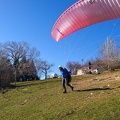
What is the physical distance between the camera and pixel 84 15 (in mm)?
13852

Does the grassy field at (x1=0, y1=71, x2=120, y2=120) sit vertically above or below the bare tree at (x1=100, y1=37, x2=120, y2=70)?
below

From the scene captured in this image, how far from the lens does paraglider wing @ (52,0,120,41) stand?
12.4 metres

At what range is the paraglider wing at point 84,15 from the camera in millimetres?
12383

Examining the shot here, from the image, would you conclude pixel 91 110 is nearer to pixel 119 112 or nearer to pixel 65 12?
pixel 119 112

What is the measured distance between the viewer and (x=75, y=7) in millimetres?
13508

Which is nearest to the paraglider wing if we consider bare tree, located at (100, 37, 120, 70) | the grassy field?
the grassy field

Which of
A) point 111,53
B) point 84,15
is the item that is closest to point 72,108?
point 84,15

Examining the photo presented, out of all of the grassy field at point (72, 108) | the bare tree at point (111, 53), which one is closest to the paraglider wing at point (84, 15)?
the grassy field at point (72, 108)

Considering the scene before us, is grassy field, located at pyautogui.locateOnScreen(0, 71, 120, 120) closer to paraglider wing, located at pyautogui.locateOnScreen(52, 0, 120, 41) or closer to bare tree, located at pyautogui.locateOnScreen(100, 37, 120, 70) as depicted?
paraglider wing, located at pyautogui.locateOnScreen(52, 0, 120, 41)

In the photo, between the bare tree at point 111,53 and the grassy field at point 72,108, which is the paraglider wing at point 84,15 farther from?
the bare tree at point 111,53

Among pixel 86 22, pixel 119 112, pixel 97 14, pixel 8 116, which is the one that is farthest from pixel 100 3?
pixel 8 116

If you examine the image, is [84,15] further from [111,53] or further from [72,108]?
[111,53]

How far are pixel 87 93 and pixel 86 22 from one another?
3.56 m

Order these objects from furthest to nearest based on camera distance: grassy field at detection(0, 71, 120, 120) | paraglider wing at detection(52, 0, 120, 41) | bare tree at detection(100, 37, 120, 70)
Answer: bare tree at detection(100, 37, 120, 70)
paraglider wing at detection(52, 0, 120, 41)
grassy field at detection(0, 71, 120, 120)
